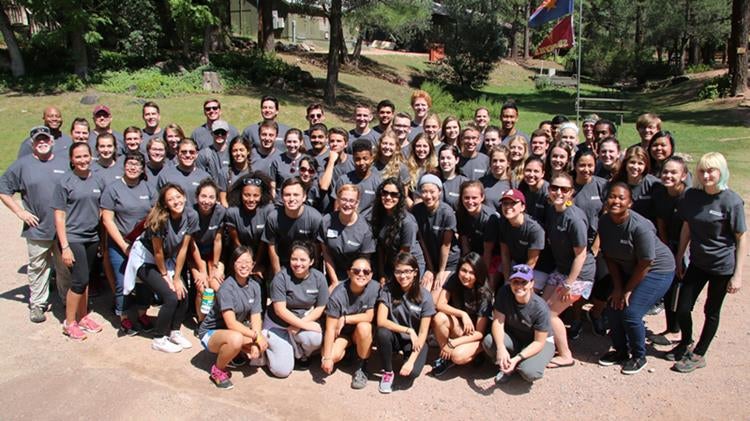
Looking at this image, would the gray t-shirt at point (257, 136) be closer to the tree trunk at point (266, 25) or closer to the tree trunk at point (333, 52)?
the tree trunk at point (333, 52)

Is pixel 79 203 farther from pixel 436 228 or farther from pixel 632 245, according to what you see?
pixel 632 245

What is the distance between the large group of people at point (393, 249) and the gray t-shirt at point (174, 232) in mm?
14

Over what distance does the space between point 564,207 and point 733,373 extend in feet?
6.51

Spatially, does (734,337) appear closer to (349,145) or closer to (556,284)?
(556,284)

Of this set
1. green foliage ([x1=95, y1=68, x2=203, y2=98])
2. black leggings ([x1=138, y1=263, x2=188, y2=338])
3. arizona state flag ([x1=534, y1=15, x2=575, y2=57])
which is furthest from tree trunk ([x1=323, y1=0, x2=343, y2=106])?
black leggings ([x1=138, y1=263, x2=188, y2=338])

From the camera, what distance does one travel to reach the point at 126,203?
549 cm

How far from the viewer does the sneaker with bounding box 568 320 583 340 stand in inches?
225

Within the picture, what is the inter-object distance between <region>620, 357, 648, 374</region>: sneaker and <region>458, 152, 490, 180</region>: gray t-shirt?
7.62ft

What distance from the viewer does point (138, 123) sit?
54.7 ft

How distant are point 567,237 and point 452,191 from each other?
1302mm

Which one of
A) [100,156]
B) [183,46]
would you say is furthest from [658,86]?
[100,156]

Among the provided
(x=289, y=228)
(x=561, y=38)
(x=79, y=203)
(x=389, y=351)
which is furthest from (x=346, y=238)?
(x=561, y=38)

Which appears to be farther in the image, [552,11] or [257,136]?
[552,11]

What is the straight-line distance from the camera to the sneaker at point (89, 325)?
575cm
